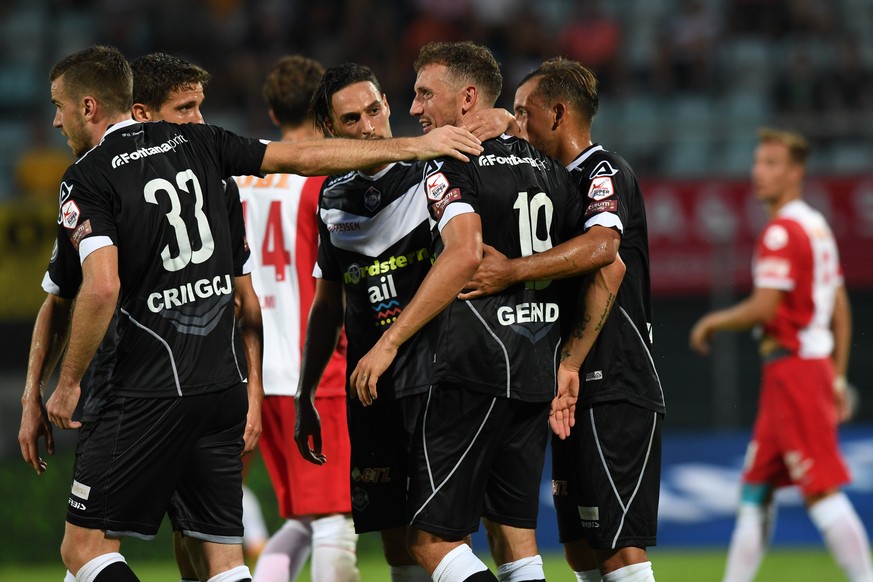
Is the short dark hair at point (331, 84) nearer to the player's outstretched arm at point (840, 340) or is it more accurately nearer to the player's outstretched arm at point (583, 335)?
the player's outstretched arm at point (583, 335)

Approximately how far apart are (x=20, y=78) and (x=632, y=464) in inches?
440

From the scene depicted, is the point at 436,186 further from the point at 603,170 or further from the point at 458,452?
the point at 458,452

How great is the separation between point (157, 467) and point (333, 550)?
1.38 meters

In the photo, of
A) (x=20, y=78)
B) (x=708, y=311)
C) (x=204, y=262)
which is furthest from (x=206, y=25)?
(x=204, y=262)

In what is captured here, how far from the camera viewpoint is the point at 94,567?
4.17m

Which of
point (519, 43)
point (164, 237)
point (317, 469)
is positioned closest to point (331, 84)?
point (164, 237)

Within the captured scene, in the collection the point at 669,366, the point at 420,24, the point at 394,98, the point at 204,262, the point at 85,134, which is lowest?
the point at 669,366

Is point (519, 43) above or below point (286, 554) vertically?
above

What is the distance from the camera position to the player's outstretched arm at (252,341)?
4910mm

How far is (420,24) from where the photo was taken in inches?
572

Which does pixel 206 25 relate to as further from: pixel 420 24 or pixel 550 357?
pixel 550 357

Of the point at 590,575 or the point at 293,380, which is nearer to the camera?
the point at 590,575

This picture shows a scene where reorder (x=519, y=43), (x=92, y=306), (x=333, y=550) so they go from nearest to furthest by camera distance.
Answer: (x=92, y=306), (x=333, y=550), (x=519, y=43)

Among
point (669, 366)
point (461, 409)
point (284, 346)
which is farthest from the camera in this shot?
point (669, 366)
